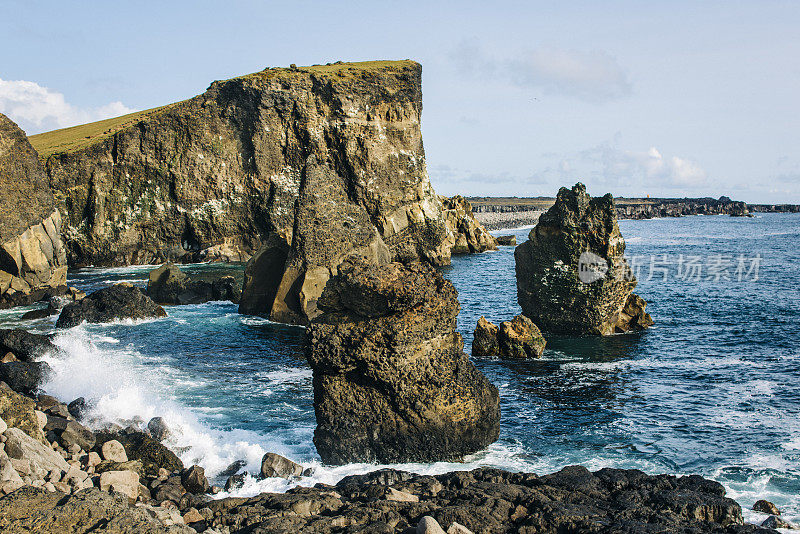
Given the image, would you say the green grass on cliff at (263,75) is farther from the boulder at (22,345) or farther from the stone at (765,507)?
the stone at (765,507)

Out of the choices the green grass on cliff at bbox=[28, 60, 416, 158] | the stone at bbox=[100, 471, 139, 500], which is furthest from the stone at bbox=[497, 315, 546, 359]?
the green grass on cliff at bbox=[28, 60, 416, 158]

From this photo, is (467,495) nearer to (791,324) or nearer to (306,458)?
(306,458)

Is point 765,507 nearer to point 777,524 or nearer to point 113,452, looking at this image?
point 777,524

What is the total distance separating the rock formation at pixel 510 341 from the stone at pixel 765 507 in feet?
45.0

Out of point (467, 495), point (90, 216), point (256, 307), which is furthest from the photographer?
point (90, 216)

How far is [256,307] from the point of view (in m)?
36.6

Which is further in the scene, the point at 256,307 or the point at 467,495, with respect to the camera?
the point at 256,307

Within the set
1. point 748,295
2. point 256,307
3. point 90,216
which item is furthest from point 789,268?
point 90,216

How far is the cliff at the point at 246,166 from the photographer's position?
6919 cm

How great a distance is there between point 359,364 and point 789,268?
194 ft

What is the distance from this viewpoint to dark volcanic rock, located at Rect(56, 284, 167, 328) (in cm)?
3381

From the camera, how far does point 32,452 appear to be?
11.8 metres

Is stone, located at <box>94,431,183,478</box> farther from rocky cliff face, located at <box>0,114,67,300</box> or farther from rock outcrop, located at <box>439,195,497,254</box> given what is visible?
rock outcrop, located at <box>439,195,497,254</box>

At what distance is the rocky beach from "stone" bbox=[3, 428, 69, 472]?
1.7 inches
